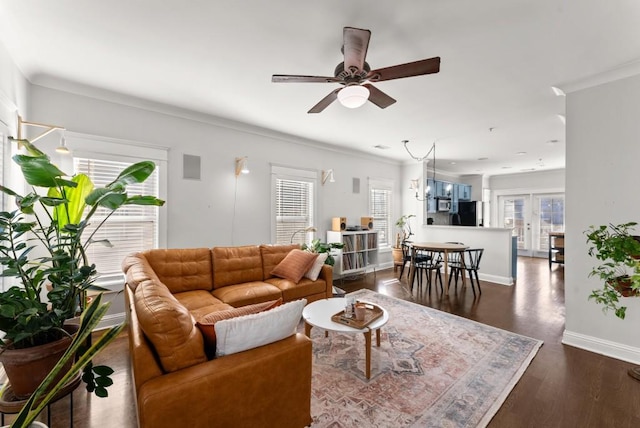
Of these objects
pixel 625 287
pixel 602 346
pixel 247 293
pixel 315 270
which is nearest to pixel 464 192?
pixel 602 346

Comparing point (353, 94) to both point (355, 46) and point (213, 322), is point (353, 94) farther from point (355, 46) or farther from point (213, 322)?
point (213, 322)

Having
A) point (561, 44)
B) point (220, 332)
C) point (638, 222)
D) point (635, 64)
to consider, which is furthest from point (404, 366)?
point (635, 64)

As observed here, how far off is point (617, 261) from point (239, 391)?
3.03 metres

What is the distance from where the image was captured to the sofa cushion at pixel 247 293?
294 centimetres

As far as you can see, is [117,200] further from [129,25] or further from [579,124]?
[579,124]

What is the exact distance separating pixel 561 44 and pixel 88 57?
4.03 m

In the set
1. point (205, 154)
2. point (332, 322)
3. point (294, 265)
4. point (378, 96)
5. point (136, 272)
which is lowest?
point (332, 322)

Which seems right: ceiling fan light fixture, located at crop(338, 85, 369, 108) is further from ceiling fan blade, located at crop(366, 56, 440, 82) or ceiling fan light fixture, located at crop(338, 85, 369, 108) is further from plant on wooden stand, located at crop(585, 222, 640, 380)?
plant on wooden stand, located at crop(585, 222, 640, 380)

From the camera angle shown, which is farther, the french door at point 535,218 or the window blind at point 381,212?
the french door at point 535,218

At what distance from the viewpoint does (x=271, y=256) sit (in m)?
3.82

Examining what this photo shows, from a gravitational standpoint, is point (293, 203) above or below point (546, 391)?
above

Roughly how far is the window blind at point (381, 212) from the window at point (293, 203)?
1.76 meters

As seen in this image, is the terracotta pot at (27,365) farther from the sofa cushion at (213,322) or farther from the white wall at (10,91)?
the white wall at (10,91)

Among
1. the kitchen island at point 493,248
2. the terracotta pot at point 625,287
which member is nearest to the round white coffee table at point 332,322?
the terracotta pot at point 625,287
